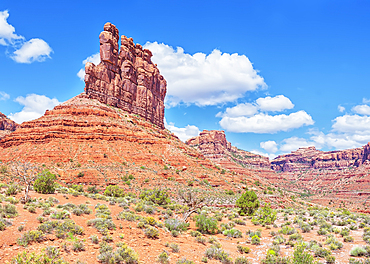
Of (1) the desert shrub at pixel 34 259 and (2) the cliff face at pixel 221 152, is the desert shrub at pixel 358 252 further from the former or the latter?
(2) the cliff face at pixel 221 152

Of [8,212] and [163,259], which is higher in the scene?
[8,212]

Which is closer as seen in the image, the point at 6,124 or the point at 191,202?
the point at 191,202

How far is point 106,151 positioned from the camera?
52406 mm

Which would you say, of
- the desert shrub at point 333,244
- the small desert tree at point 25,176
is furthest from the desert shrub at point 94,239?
the desert shrub at point 333,244

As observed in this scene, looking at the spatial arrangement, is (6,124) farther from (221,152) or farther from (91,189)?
(221,152)

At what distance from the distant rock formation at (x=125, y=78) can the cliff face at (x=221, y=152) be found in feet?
199

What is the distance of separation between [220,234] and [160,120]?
81145 millimetres

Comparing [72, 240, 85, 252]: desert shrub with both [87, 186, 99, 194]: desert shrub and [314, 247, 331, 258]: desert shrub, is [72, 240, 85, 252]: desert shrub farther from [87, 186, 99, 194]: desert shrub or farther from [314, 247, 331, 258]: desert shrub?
[87, 186, 99, 194]: desert shrub

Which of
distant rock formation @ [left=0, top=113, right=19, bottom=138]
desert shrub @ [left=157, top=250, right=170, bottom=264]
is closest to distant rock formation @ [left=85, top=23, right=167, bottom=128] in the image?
desert shrub @ [left=157, top=250, right=170, bottom=264]

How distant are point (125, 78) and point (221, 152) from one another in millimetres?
93927

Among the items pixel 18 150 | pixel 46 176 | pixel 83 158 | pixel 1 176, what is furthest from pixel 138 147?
pixel 46 176

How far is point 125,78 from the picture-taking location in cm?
8100

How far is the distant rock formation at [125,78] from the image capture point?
72125 millimetres

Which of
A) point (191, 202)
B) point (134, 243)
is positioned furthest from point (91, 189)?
point (134, 243)
